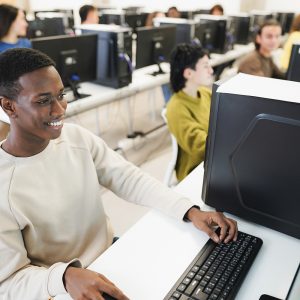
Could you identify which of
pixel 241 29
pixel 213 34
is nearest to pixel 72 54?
pixel 213 34

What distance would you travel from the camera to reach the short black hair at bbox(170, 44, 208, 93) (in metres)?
1.80

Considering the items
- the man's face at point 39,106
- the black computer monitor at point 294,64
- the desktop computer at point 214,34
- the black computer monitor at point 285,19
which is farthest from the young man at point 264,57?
the black computer monitor at point 285,19

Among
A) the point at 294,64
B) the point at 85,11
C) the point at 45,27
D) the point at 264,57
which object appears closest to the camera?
the point at 294,64

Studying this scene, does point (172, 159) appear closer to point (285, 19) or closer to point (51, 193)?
point (51, 193)

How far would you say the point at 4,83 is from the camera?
80 centimetres

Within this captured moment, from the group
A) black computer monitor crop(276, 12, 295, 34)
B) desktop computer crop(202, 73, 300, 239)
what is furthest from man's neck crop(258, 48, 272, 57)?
Answer: black computer monitor crop(276, 12, 295, 34)

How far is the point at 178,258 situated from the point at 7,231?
39 cm

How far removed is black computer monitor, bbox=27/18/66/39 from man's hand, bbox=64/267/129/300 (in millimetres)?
3595

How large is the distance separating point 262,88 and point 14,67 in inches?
22.9

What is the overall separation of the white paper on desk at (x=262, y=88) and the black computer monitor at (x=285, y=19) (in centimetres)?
569

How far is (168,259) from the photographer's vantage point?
32.4 inches

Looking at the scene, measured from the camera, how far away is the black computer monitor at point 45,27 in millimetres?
3812

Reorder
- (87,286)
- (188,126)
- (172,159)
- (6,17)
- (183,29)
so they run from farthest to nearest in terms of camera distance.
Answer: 1. (183,29)
2. (6,17)
3. (172,159)
4. (188,126)
5. (87,286)

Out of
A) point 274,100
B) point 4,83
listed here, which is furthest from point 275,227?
point 4,83
